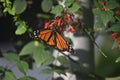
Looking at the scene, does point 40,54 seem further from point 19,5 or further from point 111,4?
point 111,4

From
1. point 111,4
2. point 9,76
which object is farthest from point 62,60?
point 111,4

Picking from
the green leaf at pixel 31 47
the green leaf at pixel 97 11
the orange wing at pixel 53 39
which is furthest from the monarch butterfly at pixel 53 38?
the green leaf at pixel 31 47

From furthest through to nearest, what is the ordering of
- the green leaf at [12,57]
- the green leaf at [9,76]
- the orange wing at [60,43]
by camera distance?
1. the green leaf at [12,57]
2. the green leaf at [9,76]
3. the orange wing at [60,43]

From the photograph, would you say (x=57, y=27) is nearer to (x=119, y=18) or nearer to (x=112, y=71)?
(x=119, y=18)

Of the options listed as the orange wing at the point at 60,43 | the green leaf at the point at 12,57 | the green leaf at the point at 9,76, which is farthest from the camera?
the green leaf at the point at 12,57

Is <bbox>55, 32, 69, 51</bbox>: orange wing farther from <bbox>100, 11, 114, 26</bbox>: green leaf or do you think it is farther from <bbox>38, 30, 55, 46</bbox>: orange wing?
<bbox>100, 11, 114, 26</bbox>: green leaf

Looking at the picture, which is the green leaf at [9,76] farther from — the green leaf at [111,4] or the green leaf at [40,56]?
the green leaf at [111,4]

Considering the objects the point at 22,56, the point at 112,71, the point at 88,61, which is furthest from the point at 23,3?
the point at 112,71

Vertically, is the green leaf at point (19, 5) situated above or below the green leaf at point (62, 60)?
above

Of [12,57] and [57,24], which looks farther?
[12,57]

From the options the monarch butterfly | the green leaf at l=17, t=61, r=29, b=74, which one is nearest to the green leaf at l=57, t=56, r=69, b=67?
the green leaf at l=17, t=61, r=29, b=74
